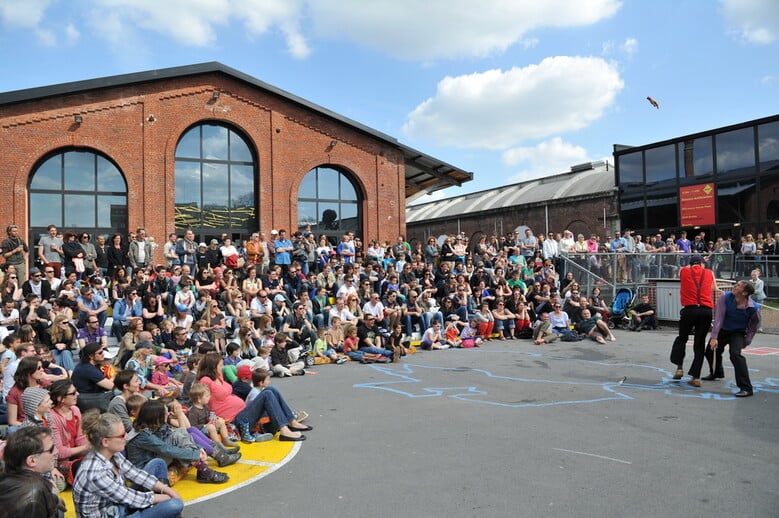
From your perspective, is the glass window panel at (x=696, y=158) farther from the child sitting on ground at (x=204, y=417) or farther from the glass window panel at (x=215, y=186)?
the child sitting on ground at (x=204, y=417)

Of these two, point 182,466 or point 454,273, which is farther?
point 454,273

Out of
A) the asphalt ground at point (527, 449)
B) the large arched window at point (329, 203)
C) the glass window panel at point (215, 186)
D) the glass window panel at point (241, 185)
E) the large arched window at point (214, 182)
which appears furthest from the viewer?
the large arched window at point (329, 203)

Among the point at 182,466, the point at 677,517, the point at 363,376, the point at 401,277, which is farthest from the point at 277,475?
the point at 401,277

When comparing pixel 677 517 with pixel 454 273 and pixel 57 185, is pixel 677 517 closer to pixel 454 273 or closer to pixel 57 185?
pixel 454 273

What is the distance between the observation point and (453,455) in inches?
227

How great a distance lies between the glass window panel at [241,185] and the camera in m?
21.3

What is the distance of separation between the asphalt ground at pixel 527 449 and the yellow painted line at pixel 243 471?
141mm

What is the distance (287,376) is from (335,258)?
23.7ft

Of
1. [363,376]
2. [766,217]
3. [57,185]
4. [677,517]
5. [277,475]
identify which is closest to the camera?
[677,517]

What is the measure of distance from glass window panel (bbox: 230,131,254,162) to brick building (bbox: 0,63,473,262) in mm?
37

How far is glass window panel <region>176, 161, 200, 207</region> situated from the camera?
66.8 ft

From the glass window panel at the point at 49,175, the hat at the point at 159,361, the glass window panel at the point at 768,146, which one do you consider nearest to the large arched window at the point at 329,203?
the glass window panel at the point at 49,175

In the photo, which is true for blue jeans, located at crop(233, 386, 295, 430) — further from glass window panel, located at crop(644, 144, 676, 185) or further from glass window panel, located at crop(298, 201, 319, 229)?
glass window panel, located at crop(644, 144, 676, 185)

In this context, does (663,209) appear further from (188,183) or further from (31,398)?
(31,398)
